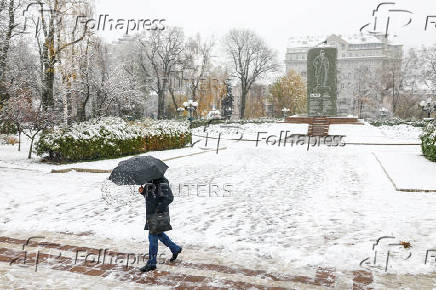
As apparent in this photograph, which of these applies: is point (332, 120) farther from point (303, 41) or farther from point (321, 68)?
point (303, 41)

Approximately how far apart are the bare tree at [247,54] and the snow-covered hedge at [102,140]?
36594 mm

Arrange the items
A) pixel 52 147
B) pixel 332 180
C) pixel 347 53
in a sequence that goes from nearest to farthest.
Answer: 1. pixel 332 180
2. pixel 52 147
3. pixel 347 53

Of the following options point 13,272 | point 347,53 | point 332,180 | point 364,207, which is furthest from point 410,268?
point 347,53

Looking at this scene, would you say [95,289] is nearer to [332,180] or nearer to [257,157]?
[332,180]

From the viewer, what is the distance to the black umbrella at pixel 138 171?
468 centimetres

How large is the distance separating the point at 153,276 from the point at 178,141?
17054 millimetres

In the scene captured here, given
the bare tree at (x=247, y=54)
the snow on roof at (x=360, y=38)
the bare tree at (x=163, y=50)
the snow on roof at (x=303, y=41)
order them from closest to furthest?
the bare tree at (x=163, y=50), the bare tree at (x=247, y=54), the snow on roof at (x=360, y=38), the snow on roof at (x=303, y=41)

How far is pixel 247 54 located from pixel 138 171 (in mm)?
53507

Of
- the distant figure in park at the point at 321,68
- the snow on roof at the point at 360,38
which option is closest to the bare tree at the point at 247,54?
the distant figure in park at the point at 321,68

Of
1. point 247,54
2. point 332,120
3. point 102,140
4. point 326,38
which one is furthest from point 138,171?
point 326,38

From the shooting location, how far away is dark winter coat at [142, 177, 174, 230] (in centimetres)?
500

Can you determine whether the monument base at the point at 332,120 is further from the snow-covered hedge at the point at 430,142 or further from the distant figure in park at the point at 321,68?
the snow-covered hedge at the point at 430,142

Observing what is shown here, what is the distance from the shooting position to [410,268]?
504 cm

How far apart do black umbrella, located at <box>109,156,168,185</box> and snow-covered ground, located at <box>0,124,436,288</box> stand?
1596 mm
